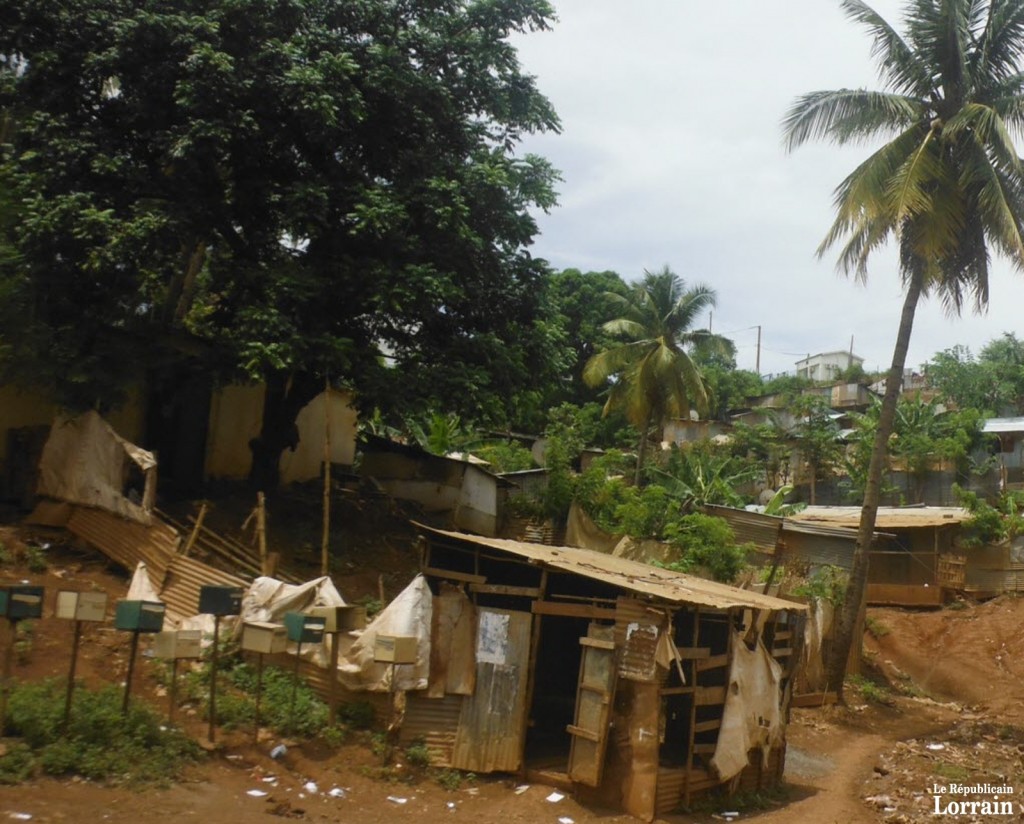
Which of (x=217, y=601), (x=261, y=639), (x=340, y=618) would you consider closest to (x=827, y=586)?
(x=340, y=618)

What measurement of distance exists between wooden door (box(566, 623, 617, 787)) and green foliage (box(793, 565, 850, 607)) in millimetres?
9655

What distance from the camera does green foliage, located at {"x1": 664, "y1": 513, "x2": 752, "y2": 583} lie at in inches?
763

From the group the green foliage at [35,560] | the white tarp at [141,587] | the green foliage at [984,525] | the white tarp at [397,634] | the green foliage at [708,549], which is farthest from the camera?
the green foliage at [984,525]

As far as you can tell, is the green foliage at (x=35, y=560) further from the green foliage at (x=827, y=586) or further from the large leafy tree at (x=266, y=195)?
the green foliage at (x=827, y=586)

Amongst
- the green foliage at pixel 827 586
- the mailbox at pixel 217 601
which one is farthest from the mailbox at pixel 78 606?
the green foliage at pixel 827 586

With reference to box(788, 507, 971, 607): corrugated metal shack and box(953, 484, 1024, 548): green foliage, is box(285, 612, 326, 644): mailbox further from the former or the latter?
box(953, 484, 1024, 548): green foliage

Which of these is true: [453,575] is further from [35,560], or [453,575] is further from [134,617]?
[35,560]

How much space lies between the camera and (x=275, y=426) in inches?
700

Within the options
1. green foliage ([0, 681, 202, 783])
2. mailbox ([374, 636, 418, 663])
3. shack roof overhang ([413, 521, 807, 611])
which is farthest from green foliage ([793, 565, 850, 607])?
green foliage ([0, 681, 202, 783])

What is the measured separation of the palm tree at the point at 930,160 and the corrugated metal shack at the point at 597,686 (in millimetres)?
7217

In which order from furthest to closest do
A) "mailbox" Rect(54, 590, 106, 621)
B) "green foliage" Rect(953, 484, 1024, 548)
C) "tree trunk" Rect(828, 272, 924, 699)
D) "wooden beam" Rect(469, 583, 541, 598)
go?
1. "green foliage" Rect(953, 484, 1024, 548)
2. "tree trunk" Rect(828, 272, 924, 699)
3. "wooden beam" Rect(469, 583, 541, 598)
4. "mailbox" Rect(54, 590, 106, 621)

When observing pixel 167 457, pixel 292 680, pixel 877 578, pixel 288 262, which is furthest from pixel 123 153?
pixel 877 578

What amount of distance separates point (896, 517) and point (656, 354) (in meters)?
8.16

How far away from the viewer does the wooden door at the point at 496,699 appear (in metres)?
10.1
